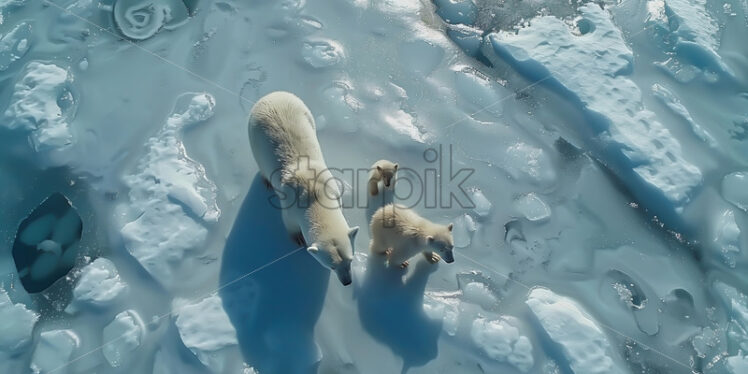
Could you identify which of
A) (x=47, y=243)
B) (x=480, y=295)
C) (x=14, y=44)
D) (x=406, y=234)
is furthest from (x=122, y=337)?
(x=14, y=44)

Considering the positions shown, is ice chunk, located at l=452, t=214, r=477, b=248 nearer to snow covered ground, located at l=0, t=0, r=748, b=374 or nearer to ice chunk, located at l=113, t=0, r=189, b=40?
snow covered ground, located at l=0, t=0, r=748, b=374

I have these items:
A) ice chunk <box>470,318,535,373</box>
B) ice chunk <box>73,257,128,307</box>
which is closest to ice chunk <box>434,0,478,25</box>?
ice chunk <box>470,318,535,373</box>

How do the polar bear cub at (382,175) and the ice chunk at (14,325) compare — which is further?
the polar bear cub at (382,175)

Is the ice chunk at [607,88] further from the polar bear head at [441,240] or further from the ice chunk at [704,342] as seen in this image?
the polar bear head at [441,240]

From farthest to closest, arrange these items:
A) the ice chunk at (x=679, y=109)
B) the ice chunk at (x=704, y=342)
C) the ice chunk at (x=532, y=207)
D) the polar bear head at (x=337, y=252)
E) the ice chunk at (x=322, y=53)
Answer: the ice chunk at (x=322, y=53) → the ice chunk at (x=679, y=109) → the ice chunk at (x=532, y=207) → the ice chunk at (x=704, y=342) → the polar bear head at (x=337, y=252)

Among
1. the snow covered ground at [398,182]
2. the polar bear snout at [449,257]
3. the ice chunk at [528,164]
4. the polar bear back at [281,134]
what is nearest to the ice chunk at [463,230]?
the snow covered ground at [398,182]

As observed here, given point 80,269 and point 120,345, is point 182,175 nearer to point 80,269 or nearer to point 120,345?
point 80,269
